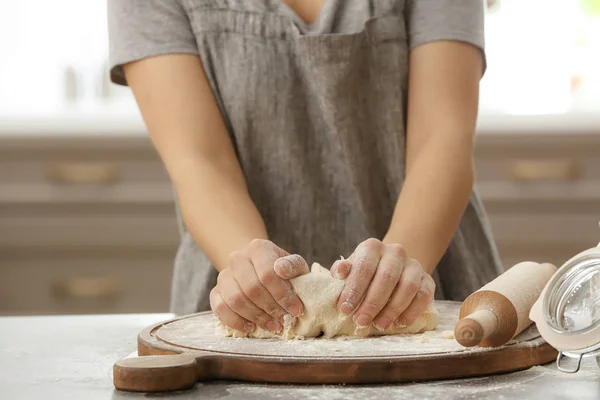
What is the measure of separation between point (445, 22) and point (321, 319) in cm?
52

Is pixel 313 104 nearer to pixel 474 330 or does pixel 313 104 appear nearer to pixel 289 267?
pixel 289 267

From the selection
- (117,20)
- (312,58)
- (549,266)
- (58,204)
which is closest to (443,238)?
(549,266)

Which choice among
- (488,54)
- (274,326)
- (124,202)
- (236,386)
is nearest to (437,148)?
(274,326)

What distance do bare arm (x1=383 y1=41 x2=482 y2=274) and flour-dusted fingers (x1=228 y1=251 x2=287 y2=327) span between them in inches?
9.3

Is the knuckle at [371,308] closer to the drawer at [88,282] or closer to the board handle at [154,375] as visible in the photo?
the board handle at [154,375]

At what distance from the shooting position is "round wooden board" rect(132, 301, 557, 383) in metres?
0.67

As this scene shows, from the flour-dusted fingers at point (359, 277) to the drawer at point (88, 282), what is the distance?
1521 mm

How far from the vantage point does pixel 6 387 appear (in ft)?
2.24

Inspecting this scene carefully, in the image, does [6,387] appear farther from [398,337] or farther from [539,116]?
[539,116]

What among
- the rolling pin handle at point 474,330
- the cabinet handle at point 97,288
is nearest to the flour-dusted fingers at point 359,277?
the rolling pin handle at point 474,330

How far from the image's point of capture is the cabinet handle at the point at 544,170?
7.36ft

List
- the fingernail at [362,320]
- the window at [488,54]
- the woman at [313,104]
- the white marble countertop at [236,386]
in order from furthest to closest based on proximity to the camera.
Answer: the window at [488,54]
the woman at [313,104]
the fingernail at [362,320]
the white marble countertop at [236,386]

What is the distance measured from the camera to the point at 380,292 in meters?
0.80

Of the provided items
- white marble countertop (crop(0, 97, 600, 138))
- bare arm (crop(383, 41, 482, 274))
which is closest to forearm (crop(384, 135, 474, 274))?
bare arm (crop(383, 41, 482, 274))
